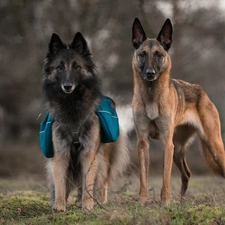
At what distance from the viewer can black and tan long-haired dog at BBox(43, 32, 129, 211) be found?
770 cm

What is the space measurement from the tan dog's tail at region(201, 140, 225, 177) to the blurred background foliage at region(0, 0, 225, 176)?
9.09 m

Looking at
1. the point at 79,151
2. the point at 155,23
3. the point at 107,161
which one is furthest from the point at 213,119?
the point at 155,23

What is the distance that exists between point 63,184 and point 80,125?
868 mm

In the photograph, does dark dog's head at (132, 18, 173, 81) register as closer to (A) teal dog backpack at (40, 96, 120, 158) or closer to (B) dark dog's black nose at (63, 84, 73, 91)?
(A) teal dog backpack at (40, 96, 120, 158)

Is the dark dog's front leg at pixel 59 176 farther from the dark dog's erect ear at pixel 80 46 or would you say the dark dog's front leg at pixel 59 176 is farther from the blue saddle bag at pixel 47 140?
the dark dog's erect ear at pixel 80 46

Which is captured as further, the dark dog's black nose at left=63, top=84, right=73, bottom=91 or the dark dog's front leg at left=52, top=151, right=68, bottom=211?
the dark dog's front leg at left=52, top=151, right=68, bottom=211

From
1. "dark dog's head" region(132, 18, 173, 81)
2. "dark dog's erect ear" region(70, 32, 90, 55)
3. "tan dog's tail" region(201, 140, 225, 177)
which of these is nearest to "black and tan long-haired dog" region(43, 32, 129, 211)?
"dark dog's erect ear" region(70, 32, 90, 55)

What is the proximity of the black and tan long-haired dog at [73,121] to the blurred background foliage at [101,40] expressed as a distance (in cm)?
1013

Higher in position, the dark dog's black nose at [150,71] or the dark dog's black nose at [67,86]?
the dark dog's black nose at [150,71]

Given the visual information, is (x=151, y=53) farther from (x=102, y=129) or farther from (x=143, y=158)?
(x=143, y=158)

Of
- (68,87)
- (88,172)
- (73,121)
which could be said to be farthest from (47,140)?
(68,87)

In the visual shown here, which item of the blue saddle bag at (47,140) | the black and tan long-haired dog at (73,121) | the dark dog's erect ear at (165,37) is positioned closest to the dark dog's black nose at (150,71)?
the dark dog's erect ear at (165,37)

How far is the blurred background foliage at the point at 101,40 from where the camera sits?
18.5 m

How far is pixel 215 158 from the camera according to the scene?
9195 millimetres
